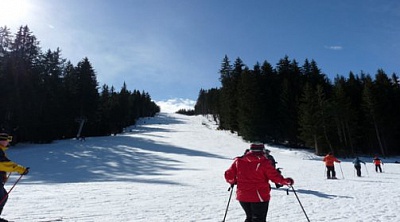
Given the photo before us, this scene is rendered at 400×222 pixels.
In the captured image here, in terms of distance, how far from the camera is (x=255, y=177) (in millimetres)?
5016

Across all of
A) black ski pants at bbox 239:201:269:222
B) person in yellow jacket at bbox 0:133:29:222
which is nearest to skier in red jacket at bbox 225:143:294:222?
black ski pants at bbox 239:201:269:222

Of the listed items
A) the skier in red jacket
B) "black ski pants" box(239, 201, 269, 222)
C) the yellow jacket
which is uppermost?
the yellow jacket

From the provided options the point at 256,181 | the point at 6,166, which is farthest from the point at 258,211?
the point at 6,166

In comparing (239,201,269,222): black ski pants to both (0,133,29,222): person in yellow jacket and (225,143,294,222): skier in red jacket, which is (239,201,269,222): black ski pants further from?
(0,133,29,222): person in yellow jacket

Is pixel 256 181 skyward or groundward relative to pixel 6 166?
groundward

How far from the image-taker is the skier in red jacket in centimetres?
496

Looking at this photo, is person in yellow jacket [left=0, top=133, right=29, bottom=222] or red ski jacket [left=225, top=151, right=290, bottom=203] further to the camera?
person in yellow jacket [left=0, top=133, right=29, bottom=222]

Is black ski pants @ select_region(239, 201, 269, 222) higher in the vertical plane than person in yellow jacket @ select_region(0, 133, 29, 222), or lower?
lower

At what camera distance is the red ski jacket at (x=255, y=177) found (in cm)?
497

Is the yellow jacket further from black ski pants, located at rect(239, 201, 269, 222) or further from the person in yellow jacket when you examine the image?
black ski pants, located at rect(239, 201, 269, 222)

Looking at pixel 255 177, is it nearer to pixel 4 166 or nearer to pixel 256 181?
pixel 256 181

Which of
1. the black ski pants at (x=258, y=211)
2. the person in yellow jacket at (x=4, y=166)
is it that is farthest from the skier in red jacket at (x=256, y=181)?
the person in yellow jacket at (x=4, y=166)

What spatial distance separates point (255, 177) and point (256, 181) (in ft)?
0.24

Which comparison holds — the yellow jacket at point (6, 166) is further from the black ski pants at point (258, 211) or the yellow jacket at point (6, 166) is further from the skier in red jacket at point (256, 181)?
the black ski pants at point (258, 211)
